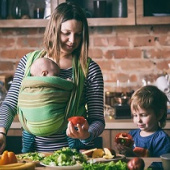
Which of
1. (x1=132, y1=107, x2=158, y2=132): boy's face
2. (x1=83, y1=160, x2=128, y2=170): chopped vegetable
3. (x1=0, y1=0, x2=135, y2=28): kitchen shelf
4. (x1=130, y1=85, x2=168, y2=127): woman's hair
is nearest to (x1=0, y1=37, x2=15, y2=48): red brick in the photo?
(x1=0, y1=0, x2=135, y2=28): kitchen shelf

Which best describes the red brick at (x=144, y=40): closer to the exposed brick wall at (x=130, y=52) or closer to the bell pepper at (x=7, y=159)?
the exposed brick wall at (x=130, y=52)

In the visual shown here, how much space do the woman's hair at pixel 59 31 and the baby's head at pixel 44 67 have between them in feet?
0.27

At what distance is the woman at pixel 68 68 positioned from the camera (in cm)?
279

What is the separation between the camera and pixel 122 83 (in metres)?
4.63

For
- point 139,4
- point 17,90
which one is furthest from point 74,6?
point 139,4

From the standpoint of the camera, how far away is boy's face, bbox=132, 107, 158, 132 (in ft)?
10.5

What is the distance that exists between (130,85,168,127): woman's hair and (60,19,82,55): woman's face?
0.64 meters

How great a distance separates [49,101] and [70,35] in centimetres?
34

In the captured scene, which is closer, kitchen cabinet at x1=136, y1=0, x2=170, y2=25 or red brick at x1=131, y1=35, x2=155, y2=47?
kitchen cabinet at x1=136, y1=0, x2=170, y2=25

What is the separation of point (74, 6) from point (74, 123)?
2.39ft

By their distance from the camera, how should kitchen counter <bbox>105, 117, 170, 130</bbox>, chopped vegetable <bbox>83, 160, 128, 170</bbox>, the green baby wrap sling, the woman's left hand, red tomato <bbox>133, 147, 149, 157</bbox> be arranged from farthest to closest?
kitchen counter <bbox>105, 117, 170, 130</bbox>
red tomato <bbox>133, 147, 149, 157</bbox>
the green baby wrap sling
the woman's left hand
chopped vegetable <bbox>83, 160, 128, 170</bbox>

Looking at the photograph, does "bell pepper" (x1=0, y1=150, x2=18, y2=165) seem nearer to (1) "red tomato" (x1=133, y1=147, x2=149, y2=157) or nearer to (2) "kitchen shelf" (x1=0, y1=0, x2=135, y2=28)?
(1) "red tomato" (x1=133, y1=147, x2=149, y2=157)

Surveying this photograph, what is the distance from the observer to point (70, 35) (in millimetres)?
2795

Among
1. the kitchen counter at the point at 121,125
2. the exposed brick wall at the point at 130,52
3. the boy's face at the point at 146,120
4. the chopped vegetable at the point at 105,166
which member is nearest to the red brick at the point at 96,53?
the exposed brick wall at the point at 130,52
